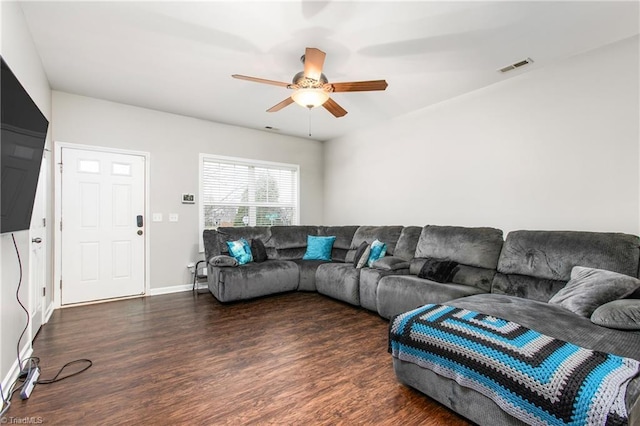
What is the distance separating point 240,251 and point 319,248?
1284 mm

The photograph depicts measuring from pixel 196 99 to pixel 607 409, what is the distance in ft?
15.2

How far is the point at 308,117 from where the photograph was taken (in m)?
4.82

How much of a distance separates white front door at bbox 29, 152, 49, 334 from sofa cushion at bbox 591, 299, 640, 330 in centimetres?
433

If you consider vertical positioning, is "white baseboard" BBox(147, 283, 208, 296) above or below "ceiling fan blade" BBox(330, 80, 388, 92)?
below

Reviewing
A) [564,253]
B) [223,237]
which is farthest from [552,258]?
[223,237]

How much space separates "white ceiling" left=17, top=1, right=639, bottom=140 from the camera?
2.30 m

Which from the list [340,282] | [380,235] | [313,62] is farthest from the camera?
[380,235]

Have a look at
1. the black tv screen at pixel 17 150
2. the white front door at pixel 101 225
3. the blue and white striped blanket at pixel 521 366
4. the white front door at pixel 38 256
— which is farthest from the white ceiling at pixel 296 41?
the blue and white striped blanket at pixel 521 366

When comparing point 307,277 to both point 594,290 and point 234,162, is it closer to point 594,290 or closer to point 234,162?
point 234,162

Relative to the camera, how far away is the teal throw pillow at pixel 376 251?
12.8 feet

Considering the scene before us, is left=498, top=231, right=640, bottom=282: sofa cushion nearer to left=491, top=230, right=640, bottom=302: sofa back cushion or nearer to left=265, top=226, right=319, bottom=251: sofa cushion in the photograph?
left=491, top=230, right=640, bottom=302: sofa back cushion

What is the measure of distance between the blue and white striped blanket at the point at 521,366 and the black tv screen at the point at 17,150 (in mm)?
2449

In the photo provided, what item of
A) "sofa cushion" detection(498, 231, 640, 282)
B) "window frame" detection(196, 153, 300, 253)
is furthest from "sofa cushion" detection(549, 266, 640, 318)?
"window frame" detection(196, 153, 300, 253)

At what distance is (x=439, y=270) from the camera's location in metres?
3.15
